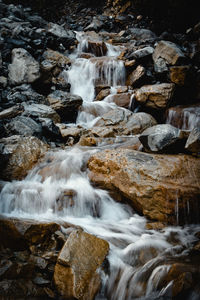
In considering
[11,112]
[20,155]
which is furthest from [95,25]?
[20,155]

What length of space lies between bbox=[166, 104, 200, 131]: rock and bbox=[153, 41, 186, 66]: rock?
2.03 m

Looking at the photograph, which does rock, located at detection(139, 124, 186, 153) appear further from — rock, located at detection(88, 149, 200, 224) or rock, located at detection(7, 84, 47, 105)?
rock, located at detection(7, 84, 47, 105)

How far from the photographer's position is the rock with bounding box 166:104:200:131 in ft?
23.6

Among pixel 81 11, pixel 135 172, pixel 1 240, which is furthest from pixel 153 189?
pixel 81 11

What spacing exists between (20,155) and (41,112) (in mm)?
2565

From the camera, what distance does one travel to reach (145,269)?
262 centimetres

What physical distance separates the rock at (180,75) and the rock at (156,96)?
1.39ft

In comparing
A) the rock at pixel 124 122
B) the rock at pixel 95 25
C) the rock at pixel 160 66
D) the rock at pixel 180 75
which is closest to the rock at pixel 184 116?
the rock at pixel 124 122

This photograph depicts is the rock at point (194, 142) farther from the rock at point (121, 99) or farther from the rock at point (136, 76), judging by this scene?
the rock at point (136, 76)

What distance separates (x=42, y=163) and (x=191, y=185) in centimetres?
334

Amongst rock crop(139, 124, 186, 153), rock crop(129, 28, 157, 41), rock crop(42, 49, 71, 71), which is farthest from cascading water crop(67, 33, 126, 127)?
rock crop(129, 28, 157, 41)

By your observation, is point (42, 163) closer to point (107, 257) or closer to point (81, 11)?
point (107, 257)

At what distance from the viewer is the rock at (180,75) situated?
830cm

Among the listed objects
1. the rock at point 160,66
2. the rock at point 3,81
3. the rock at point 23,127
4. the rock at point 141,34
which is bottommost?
the rock at point 23,127
